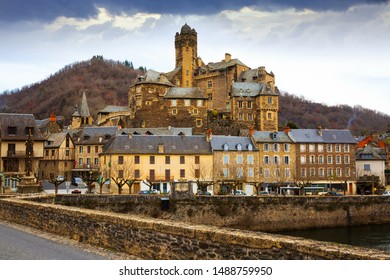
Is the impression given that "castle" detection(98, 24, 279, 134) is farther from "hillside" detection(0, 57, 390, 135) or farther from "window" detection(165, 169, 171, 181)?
"hillside" detection(0, 57, 390, 135)

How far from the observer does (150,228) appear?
11023 millimetres

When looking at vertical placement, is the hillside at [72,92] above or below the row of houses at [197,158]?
above

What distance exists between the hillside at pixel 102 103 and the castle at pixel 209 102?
23040mm

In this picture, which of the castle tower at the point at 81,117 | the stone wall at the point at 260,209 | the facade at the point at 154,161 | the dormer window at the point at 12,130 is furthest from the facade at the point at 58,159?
the castle tower at the point at 81,117

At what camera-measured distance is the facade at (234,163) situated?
5341 centimetres

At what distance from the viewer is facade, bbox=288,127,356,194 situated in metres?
58.7

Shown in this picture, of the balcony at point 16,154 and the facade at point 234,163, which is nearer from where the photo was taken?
the balcony at point 16,154

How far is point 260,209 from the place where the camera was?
4025cm

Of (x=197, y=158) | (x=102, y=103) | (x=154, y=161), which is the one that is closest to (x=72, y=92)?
(x=102, y=103)

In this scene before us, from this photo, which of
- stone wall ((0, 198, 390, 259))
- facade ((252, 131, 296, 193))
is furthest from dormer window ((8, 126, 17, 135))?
stone wall ((0, 198, 390, 259))

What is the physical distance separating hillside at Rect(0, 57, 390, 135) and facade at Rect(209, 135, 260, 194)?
4796 cm

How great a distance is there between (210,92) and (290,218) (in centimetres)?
4723

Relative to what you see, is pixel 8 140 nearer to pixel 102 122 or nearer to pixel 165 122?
pixel 165 122

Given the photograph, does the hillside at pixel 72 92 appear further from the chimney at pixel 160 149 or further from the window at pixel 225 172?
the window at pixel 225 172
